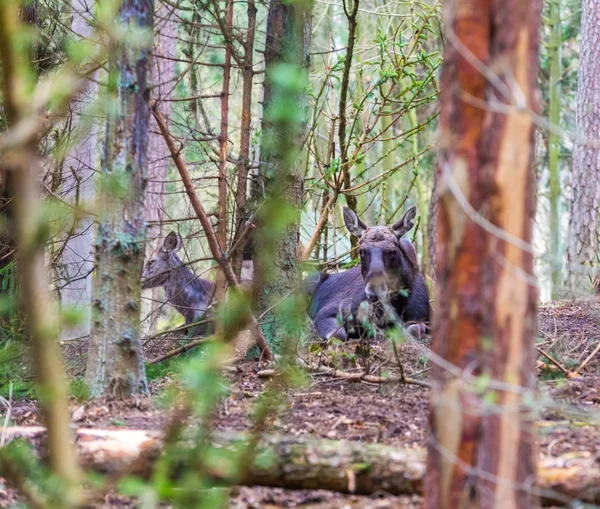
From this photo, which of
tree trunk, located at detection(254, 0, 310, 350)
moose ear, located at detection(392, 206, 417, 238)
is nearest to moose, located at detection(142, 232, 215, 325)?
moose ear, located at detection(392, 206, 417, 238)

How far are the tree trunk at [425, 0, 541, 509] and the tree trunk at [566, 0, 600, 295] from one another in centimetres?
1055

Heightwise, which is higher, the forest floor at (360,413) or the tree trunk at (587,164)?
the tree trunk at (587,164)

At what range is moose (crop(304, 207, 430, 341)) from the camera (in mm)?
9531

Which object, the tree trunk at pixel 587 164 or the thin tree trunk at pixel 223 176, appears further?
the tree trunk at pixel 587 164

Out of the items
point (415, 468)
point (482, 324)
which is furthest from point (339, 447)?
point (482, 324)

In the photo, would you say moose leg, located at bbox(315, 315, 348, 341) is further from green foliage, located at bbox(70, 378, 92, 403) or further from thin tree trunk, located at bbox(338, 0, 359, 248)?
green foliage, located at bbox(70, 378, 92, 403)

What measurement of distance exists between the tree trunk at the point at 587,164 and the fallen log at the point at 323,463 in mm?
9738

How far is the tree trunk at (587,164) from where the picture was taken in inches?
529

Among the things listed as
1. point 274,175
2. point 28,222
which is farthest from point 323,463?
point 274,175

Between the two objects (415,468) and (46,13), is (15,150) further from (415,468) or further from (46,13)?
(46,13)

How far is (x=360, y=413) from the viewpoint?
5758 millimetres

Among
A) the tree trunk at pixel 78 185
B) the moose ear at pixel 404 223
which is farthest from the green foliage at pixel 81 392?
the moose ear at pixel 404 223

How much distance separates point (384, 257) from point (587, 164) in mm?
5505

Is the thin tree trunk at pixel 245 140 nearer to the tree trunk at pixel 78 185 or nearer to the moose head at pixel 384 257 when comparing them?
the tree trunk at pixel 78 185
